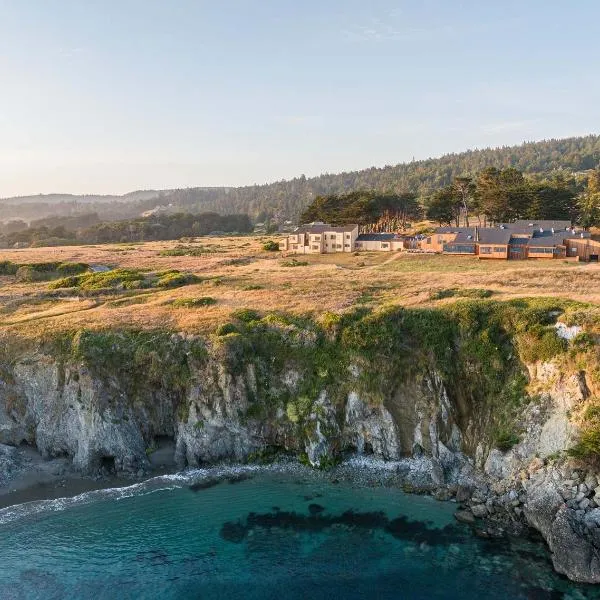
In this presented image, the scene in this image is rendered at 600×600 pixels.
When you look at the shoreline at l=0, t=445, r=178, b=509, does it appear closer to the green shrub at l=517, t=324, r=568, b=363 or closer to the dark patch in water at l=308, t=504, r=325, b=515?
the dark patch in water at l=308, t=504, r=325, b=515

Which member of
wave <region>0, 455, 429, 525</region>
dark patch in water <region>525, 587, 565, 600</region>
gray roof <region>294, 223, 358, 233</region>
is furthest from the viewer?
gray roof <region>294, 223, 358, 233</region>

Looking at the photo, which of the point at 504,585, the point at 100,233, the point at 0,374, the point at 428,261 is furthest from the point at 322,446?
the point at 100,233

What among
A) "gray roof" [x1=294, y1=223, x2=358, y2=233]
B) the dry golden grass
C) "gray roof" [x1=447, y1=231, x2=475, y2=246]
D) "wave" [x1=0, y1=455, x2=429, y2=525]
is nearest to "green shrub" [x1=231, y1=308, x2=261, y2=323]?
the dry golden grass

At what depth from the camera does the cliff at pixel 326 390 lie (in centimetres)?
4009

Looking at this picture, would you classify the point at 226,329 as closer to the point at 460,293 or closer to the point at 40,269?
the point at 460,293

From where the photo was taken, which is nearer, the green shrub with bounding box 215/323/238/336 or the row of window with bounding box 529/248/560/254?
the green shrub with bounding box 215/323/238/336

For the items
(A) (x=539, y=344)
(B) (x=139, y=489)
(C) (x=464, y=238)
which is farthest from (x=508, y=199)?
(B) (x=139, y=489)

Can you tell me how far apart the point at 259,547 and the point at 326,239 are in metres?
83.4

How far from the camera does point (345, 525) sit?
34969 mm

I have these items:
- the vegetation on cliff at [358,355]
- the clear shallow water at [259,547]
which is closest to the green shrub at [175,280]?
the vegetation on cliff at [358,355]

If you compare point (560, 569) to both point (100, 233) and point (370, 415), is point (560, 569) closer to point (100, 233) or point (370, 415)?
point (370, 415)

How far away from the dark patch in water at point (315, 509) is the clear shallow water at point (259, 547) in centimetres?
8

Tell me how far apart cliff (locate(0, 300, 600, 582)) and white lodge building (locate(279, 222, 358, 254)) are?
62.4 meters

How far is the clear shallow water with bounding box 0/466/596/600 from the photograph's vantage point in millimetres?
29359
